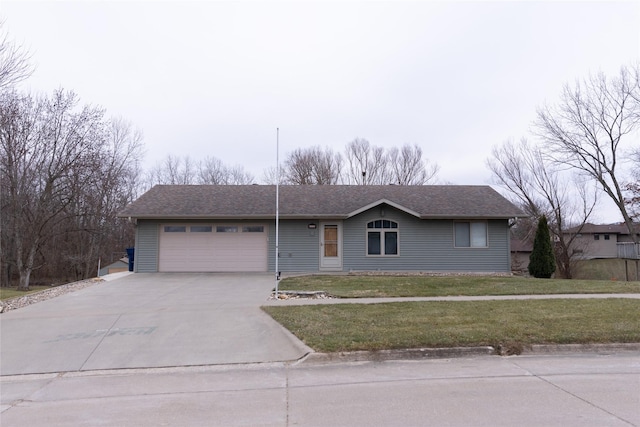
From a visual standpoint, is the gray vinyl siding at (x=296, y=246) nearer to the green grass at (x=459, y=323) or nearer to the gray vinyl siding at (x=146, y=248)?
the gray vinyl siding at (x=146, y=248)

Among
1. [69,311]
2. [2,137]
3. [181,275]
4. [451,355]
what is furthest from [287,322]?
[2,137]

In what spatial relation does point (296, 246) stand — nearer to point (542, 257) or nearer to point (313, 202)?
point (313, 202)

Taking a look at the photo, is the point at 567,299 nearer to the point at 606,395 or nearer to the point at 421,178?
the point at 606,395

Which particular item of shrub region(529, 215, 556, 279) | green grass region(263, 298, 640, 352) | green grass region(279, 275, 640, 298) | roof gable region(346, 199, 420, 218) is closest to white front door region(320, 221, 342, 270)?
roof gable region(346, 199, 420, 218)

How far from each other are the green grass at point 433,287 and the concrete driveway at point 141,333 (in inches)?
94.1

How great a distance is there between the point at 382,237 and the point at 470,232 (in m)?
4.00

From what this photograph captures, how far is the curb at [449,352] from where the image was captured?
22.0 feet

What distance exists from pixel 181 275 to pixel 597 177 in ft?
86.8

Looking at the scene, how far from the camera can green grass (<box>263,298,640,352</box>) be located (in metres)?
7.16

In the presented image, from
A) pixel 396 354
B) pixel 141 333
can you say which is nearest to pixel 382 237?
pixel 141 333

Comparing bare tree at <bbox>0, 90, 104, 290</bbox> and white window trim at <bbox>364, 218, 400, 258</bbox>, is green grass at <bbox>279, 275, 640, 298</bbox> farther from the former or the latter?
bare tree at <bbox>0, 90, 104, 290</bbox>

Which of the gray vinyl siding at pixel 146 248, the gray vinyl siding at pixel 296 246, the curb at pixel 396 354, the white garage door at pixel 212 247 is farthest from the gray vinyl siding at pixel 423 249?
the curb at pixel 396 354

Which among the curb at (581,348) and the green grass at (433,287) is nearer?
the curb at (581,348)

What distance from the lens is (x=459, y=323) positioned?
8.41m
